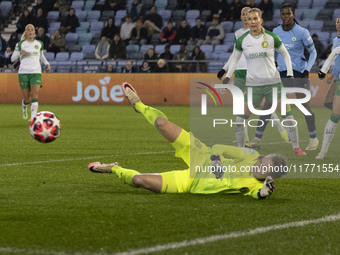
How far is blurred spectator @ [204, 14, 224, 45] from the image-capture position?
24.6m

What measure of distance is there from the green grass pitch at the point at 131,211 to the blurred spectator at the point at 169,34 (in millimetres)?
14450

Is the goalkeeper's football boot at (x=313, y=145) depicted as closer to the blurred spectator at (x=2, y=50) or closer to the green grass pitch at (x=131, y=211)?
the green grass pitch at (x=131, y=211)

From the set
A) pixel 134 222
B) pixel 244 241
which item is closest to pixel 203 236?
pixel 244 241

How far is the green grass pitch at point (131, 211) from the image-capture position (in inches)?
200

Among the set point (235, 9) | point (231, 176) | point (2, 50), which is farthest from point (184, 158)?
point (2, 50)

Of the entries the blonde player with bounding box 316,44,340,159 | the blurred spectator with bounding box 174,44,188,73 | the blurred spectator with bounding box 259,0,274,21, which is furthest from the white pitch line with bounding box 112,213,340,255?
the blurred spectator with bounding box 259,0,274,21

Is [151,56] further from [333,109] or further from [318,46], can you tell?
[333,109]

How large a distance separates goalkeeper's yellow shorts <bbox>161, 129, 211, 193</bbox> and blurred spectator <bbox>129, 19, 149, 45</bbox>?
61.9 ft

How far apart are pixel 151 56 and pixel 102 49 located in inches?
75.9

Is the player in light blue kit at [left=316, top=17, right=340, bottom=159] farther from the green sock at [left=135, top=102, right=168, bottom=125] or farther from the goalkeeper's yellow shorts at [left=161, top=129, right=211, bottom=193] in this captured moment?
the goalkeeper's yellow shorts at [left=161, top=129, right=211, bottom=193]

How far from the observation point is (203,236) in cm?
535

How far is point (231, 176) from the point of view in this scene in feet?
22.9

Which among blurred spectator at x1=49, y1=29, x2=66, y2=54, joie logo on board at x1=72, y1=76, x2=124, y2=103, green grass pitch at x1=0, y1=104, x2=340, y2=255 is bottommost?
joie logo on board at x1=72, y1=76, x2=124, y2=103

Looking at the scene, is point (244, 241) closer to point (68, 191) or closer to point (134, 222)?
point (134, 222)
